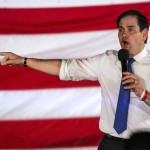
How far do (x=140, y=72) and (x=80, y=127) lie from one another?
70 centimetres

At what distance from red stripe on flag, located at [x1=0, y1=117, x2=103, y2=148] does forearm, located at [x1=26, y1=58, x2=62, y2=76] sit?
567 millimetres

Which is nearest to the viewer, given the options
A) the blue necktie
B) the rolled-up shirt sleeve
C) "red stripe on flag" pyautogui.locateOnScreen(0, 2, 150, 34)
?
the blue necktie

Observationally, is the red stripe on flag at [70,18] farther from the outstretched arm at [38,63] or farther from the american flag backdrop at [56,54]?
the outstretched arm at [38,63]

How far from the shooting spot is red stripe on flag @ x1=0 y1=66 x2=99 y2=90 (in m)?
1.85

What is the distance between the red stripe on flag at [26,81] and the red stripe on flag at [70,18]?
0.66ft

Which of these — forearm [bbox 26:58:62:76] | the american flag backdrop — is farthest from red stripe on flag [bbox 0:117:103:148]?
forearm [bbox 26:58:62:76]

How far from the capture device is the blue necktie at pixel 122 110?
1.24 m

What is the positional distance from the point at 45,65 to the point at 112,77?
0.79 feet

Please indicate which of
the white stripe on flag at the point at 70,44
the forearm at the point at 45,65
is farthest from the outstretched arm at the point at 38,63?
the white stripe on flag at the point at 70,44

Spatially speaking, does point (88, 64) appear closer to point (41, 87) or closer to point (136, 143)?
point (41, 87)

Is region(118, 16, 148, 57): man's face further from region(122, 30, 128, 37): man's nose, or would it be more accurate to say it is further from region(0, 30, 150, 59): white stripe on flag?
region(0, 30, 150, 59): white stripe on flag

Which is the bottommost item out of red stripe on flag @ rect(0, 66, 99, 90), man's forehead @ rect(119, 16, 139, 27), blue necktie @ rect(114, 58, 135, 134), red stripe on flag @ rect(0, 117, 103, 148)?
red stripe on flag @ rect(0, 117, 103, 148)

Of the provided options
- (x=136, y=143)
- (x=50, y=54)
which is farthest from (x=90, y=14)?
(x=136, y=143)

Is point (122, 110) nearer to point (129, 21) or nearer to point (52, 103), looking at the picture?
point (129, 21)
